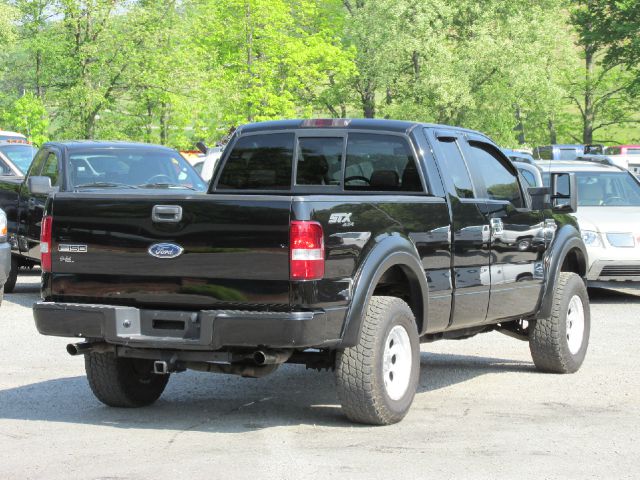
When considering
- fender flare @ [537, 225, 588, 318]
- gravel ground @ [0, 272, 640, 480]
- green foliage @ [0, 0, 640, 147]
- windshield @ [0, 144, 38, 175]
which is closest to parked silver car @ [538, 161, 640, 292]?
gravel ground @ [0, 272, 640, 480]

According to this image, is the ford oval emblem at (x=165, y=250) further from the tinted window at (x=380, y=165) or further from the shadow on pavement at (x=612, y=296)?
the shadow on pavement at (x=612, y=296)

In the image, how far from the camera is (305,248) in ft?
22.7

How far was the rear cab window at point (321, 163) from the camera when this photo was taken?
28.2 ft

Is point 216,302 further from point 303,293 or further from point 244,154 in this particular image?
point 244,154

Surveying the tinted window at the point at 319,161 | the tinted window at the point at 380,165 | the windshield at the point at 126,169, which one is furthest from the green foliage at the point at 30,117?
the tinted window at the point at 380,165

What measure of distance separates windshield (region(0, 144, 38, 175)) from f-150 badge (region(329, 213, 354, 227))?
13630 mm

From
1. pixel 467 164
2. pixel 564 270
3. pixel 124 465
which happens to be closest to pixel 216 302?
pixel 124 465

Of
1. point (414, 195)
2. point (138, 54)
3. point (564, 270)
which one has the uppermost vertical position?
point (138, 54)

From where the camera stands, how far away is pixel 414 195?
839 centimetres

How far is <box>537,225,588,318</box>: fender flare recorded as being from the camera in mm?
9695

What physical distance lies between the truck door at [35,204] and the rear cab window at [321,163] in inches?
256

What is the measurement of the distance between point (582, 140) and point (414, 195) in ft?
252

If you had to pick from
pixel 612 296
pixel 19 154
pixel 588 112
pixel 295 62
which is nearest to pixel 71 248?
pixel 612 296

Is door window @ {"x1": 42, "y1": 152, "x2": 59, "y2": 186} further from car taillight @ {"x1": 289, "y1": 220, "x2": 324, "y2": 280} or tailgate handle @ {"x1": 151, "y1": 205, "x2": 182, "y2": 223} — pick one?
car taillight @ {"x1": 289, "y1": 220, "x2": 324, "y2": 280}
